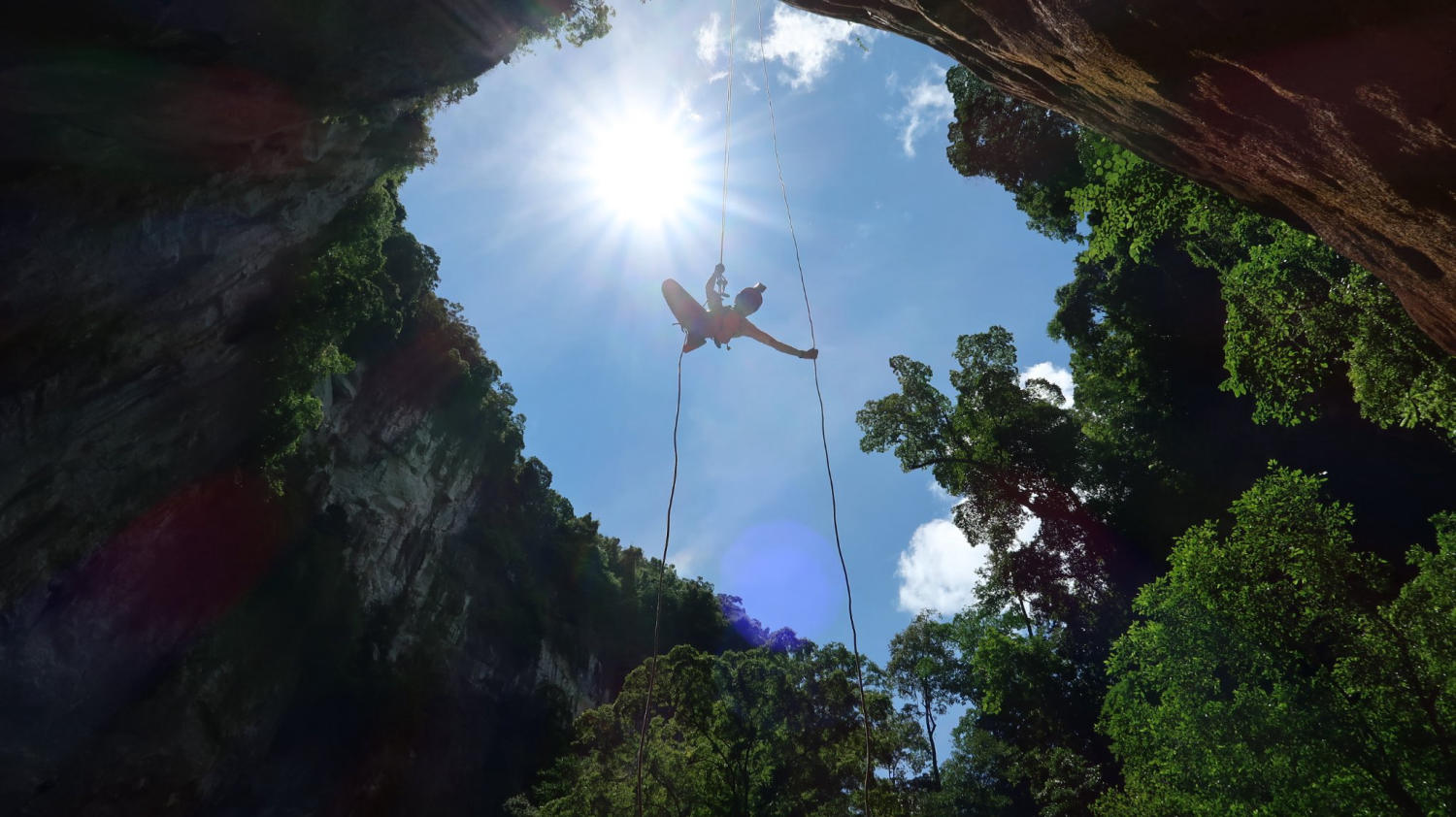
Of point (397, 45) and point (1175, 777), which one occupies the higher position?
point (397, 45)

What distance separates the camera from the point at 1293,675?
1163 cm

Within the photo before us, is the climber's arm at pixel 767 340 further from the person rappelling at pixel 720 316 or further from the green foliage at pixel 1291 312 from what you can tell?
the green foliage at pixel 1291 312

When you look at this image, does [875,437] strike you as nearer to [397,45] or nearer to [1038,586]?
[1038,586]

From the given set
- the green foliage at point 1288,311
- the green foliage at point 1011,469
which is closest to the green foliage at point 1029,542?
the green foliage at point 1011,469

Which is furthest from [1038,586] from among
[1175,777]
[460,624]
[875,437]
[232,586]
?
[232,586]

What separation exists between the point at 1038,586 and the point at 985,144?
50.0 ft

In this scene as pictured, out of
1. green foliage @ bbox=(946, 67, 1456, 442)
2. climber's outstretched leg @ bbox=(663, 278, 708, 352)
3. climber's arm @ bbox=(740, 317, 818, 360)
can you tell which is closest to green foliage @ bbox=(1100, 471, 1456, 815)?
green foliage @ bbox=(946, 67, 1456, 442)

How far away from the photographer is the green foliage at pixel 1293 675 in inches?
378

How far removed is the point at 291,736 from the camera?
822 inches

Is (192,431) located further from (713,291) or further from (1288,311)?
(1288,311)

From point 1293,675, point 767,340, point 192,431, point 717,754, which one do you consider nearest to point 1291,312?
point 1293,675

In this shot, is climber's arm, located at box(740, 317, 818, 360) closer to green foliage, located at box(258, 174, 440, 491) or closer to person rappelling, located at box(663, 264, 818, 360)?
person rappelling, located at box(663, 264, 818, 360)

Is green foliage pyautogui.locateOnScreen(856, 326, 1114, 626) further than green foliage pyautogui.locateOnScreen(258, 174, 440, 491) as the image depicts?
Yes

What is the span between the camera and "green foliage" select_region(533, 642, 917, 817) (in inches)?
618
